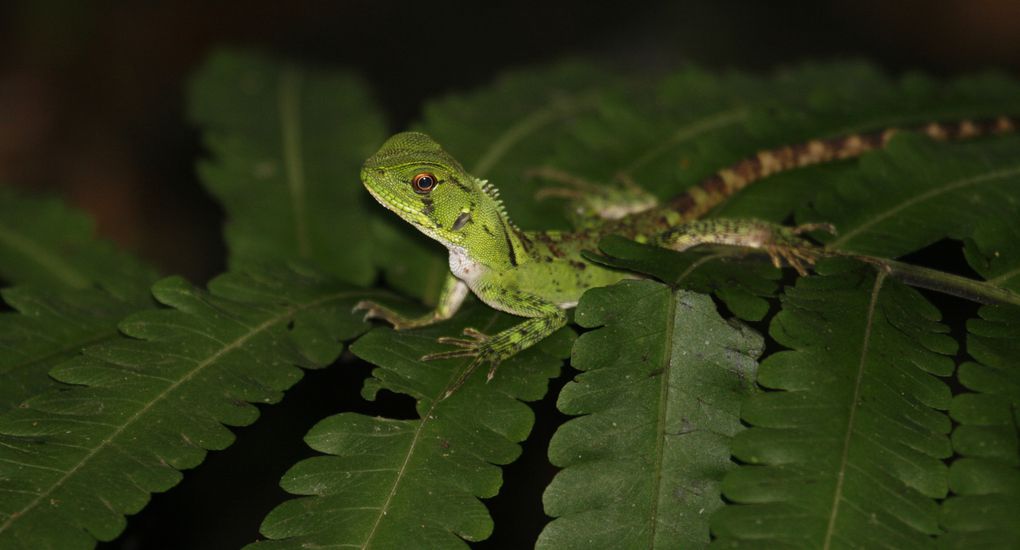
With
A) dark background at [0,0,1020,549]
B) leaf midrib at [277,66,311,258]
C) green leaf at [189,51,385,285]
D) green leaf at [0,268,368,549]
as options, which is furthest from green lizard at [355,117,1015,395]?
dark background at [0,0,1020,549]

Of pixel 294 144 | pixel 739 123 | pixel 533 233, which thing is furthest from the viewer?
pixel 294 144

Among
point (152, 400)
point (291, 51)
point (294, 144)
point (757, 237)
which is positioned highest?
point (291, 51)

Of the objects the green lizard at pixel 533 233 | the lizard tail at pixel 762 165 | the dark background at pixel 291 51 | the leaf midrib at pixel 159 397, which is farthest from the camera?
the dark background at pixel 291 51

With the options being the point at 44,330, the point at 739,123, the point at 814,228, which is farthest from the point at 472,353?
the point at 739,123

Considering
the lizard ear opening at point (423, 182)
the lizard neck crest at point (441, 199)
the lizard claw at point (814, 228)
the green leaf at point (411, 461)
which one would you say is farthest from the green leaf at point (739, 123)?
the green leaf at point (411, 461)

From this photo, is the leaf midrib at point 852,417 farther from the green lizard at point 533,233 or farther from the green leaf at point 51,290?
the green leaf at point 51,290

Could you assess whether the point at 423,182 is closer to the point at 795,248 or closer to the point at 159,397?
the point at 159,397

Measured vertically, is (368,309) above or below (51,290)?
above

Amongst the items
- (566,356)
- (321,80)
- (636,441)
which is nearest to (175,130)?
(321,80)
